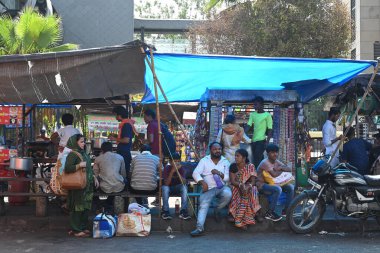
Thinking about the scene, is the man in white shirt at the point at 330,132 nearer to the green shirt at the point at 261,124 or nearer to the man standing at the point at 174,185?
the green shirt at the point at 261,124

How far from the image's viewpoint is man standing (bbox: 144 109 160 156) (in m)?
9.23

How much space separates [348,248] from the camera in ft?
23.9

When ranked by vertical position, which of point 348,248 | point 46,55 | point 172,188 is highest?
point 46,55

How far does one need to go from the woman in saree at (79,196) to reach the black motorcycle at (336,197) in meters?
3.01

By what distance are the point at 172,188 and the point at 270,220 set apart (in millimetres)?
1663

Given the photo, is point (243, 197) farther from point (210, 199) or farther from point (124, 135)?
point (124, 135)

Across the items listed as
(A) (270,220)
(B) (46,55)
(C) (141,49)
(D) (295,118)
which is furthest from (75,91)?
(D) (295,118)

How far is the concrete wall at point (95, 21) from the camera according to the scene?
29.8m

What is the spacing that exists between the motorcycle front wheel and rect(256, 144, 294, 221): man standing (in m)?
0.47

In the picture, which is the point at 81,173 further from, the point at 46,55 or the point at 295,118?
the point at 295,118

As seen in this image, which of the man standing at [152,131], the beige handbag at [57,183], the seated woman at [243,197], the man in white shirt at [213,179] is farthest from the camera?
the man standing at [152,131]

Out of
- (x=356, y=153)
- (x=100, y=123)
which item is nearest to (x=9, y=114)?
(x=100, y=123)

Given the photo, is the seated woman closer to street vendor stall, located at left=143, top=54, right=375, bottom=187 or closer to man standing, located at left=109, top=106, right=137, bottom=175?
street vendor stall, located at left=143, top=54, right=375, bottom=187

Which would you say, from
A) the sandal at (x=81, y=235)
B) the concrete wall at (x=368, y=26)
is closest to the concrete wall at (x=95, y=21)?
the concrete wall at (x=368, y=26)
